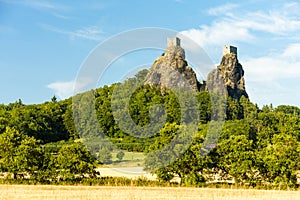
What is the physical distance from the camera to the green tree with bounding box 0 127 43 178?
84.7 feet

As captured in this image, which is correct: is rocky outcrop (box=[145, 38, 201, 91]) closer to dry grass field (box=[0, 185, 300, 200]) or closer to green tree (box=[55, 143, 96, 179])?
green tree (box=[55, 143, 96, 179])

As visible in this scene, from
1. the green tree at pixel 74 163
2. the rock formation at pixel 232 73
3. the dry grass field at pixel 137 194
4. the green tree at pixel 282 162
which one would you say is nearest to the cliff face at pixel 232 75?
the rock formation at pixel 232 73

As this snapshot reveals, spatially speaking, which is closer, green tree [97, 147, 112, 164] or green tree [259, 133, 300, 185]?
green tree [259, 133, 300, 185]

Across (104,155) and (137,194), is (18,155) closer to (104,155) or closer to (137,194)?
(104,155)

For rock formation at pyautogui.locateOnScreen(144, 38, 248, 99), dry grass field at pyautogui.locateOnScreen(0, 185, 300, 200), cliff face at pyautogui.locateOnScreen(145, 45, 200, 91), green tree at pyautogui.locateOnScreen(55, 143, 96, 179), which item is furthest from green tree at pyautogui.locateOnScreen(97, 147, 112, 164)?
cliff face at pyautogui.locateOnScreen(145, 45, 200, 91)

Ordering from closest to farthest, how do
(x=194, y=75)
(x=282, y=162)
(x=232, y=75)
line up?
(x=282, y=162) < (x=194, y=75) < (x=232, y=75)

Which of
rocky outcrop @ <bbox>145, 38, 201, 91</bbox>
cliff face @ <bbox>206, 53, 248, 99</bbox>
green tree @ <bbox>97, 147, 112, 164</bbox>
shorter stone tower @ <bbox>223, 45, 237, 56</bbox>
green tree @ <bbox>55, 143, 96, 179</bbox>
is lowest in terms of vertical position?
green tree @ <bbox>55, 143, 96, 179</bbox>

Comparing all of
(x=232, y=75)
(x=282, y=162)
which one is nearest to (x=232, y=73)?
(x=232, y=75)

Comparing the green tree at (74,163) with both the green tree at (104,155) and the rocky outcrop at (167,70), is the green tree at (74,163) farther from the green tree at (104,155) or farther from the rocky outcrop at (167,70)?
the rocky outcrop at (167,70)

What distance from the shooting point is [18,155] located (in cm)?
2614

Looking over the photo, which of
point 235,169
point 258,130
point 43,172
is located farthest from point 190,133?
point 258,130

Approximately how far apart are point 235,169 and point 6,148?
1263 centimetres

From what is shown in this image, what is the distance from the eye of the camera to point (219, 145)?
26438 mm

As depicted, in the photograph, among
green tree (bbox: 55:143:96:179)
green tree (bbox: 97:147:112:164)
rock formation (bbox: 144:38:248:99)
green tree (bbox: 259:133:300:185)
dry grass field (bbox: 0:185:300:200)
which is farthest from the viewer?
rock formation (bbox: 144:38:248:99)
